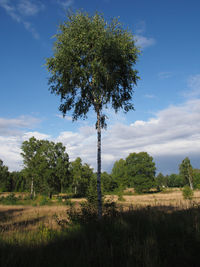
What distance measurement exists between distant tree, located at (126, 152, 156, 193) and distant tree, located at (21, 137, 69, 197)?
106 ft

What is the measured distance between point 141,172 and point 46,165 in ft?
136

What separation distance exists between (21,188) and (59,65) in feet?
376

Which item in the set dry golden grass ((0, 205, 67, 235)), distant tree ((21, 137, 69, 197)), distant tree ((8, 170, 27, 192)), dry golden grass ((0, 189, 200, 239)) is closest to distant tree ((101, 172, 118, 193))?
distant tree ((21, 137, 69, 197))

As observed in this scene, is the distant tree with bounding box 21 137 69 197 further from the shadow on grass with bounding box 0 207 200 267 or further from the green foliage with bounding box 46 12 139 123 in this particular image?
the shadow on grass with bounding box 0 207 200 267

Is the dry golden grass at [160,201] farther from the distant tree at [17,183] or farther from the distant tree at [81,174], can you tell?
the distant tree at [17,183]

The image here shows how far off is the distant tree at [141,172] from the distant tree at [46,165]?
3245 centimetres

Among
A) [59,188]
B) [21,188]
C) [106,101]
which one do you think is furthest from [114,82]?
[21,188]

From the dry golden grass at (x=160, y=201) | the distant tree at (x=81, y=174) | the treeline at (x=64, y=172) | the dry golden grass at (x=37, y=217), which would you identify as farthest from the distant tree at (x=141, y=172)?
the dry golden grass at (x=37, y=217)

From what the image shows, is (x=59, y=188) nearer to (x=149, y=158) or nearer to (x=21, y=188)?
(x=149, y=158)

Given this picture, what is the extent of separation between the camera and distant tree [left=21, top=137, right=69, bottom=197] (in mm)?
48312

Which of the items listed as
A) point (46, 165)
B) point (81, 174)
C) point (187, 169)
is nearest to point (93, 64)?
point (46, 165)

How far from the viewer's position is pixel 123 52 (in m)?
12.7

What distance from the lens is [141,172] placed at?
7388 centimetres

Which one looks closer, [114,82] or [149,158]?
[114,82]
